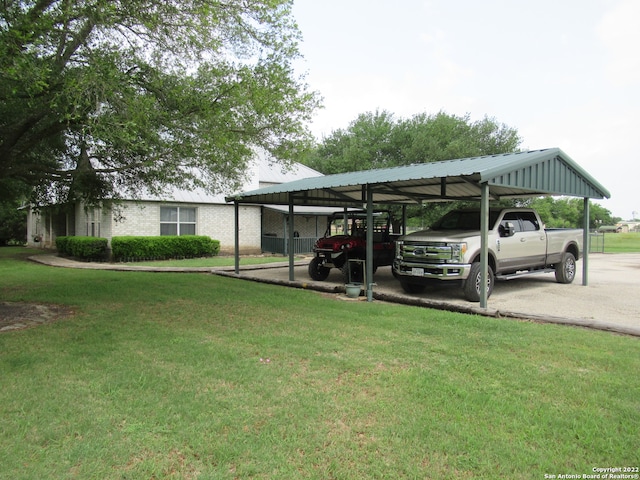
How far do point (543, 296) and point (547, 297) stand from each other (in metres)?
0.15

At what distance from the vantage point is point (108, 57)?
22.5ft

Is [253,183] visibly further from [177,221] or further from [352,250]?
[352,250]

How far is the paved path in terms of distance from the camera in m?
7.89

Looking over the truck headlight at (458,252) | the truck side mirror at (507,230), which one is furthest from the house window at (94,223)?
the truck side mirror at (507,230)

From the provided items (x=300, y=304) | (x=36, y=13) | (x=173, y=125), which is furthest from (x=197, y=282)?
(x=36, y=13)

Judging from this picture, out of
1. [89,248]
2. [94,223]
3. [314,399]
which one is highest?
[94,223]

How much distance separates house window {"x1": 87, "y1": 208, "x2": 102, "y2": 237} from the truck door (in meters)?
18.5

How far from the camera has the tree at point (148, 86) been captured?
6.02 metres

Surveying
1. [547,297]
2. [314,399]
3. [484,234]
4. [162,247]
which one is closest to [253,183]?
[162,247]

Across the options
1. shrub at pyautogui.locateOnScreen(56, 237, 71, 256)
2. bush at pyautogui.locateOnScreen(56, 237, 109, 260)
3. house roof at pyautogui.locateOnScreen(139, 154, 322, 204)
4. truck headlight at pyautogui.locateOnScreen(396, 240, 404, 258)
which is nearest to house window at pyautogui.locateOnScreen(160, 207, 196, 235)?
house roof at pyautogui.locateOnScreen(139, 154, 322, 204)

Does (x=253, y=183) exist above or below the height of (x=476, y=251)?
above

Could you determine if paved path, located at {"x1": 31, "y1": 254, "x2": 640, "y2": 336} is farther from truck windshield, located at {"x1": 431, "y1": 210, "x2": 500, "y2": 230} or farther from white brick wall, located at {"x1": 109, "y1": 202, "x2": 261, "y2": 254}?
white brick wall, located at {"x1": 109, "y1": 202, "x2": 261, "y2": 254}

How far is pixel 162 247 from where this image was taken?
68.0 ft

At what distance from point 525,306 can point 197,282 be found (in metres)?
8.73
